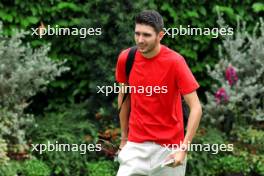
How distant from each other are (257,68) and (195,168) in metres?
1.47

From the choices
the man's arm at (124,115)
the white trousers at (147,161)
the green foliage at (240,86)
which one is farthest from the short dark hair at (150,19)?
the green foliage at (240,86)

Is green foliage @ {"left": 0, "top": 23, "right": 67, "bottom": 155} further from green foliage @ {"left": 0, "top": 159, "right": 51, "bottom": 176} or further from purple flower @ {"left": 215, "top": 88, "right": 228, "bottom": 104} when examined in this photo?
purple flower @ {"left": 215, "top": 88, "right": 228, "bottom": 104}

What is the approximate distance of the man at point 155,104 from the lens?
460 cm

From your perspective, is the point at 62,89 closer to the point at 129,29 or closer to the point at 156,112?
the point at 129,29

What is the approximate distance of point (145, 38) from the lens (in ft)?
15.1

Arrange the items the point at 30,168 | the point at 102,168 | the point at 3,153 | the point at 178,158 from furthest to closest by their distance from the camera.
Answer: the point at 102,168 < the point at 30,168 < the point at 3,153 < the point at 178,158

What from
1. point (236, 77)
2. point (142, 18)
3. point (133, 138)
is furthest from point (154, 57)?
point (236, 77)

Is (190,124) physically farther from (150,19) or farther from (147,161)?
(150,19)

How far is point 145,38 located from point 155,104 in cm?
44

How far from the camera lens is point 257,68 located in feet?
26.0

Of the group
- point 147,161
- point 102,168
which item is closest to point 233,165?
point 102,168

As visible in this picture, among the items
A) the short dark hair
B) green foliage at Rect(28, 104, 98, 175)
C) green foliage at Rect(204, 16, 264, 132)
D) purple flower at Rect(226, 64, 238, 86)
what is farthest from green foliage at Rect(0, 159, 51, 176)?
the short dark hair

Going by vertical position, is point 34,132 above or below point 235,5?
below

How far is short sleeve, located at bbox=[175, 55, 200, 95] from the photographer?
15.0ft
